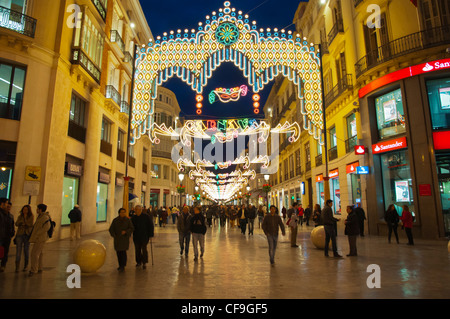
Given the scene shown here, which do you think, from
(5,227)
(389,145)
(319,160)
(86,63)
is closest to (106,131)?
(86,63)

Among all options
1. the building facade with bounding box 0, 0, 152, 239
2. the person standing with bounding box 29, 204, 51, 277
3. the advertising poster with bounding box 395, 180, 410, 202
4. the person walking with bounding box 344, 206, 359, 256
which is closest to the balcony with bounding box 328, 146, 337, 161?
the advertising poster with bounding box 395, 180, 410, 202

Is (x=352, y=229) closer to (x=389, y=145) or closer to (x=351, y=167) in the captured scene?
(x=389, y=145)

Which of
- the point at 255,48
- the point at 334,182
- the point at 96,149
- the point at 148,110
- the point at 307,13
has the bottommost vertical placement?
the point at 334,182

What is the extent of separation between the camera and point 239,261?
9.27 metres

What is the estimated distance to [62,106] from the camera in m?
15.1

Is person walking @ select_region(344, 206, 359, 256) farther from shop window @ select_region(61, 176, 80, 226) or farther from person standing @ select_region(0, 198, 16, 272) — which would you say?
shop window @ select_region(61, 176, 80, 226)

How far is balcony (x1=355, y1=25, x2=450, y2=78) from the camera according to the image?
1458 cm

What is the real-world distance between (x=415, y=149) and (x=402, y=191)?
7.98 ft

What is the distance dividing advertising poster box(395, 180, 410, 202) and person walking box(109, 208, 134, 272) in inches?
552

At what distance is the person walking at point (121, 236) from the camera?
7.85 metres

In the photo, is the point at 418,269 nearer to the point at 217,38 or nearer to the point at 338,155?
the point at 217,38

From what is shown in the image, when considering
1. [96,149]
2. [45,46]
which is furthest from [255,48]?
[96,149]
